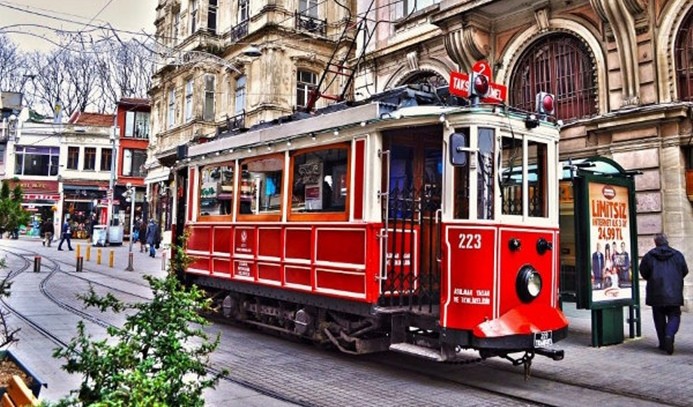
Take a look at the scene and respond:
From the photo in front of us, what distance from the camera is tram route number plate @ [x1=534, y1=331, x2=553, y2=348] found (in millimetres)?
6508

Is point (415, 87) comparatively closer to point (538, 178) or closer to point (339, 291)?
point (538, 178)

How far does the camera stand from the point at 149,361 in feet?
10.7

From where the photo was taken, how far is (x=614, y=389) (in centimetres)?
673

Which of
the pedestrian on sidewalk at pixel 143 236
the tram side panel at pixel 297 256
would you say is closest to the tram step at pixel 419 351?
the tram side panel at pixel 297 256

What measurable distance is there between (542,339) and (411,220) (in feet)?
6.90

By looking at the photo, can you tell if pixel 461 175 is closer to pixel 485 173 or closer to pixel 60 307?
pixel 485 173

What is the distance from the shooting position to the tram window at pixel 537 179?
716 centimetres

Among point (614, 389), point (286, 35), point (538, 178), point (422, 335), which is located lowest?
point (614, 389)

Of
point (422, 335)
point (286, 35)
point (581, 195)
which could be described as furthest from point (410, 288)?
point (286, 35)

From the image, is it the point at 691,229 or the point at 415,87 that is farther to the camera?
the point at 691,229

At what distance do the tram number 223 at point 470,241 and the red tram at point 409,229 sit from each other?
0.04 ft

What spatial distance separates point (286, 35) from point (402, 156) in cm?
1896

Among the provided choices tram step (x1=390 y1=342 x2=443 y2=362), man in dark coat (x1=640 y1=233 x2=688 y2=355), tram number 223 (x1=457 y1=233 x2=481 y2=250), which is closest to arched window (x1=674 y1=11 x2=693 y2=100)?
man in dark coat (x1=640 y1=233 x2=688 y2=355)

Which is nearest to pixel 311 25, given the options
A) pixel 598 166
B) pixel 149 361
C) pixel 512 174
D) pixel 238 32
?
pixel 238 32
